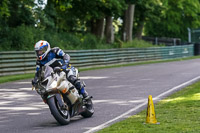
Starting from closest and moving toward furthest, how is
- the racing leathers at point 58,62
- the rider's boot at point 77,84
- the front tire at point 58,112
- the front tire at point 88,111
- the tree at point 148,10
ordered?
1. the front tire at point 58,112
2. the racing leathers at point 58,62
3. the rider's boot at point 77,84
4. the front tire at point 88,111
5. the tree at point 148,10

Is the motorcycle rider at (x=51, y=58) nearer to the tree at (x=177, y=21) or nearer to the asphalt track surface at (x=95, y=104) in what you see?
the asphalt track surface at (x=95, y=104)

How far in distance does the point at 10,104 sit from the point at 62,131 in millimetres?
4175

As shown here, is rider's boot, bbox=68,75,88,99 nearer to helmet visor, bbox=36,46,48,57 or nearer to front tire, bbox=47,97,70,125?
front tire, bbox=47,97,70,125

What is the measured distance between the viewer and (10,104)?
12047 millimetres

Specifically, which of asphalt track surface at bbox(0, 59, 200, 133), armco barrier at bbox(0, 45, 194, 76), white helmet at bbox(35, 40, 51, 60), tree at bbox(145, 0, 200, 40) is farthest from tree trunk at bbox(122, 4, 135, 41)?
white helmet at bbox(35, 40, 51, 60)

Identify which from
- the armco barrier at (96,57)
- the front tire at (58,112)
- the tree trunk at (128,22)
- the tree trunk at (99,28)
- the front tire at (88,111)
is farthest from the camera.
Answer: the tree trunk at (128,22)

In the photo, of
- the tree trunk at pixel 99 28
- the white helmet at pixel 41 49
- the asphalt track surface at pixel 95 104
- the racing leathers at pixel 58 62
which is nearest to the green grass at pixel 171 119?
the asphalt track surface at pixel 95 104

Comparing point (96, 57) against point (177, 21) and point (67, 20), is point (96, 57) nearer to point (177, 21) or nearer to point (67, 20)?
point (67, 20)

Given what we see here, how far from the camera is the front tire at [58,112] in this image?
8.42 m

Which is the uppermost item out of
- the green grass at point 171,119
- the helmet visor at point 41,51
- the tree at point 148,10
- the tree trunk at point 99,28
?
the tree at point 148,10

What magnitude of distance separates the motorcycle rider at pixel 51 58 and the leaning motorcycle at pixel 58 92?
19cm

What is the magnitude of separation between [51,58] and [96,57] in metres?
20.6

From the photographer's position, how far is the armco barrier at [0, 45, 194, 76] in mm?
21703

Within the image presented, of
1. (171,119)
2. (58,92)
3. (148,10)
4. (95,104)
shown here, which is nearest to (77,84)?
(58,92)
